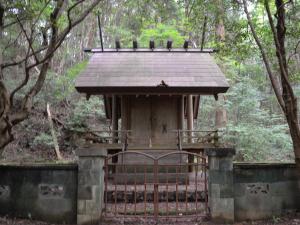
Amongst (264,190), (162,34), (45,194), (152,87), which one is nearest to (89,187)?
(45,194)

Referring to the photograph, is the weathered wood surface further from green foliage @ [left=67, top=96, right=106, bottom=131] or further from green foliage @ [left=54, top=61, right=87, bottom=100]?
green foliage @ [left=67, top=96, right=106, bottom=131]

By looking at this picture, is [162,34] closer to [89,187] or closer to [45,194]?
[89,187]

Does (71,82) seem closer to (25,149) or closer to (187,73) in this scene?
(25,149)

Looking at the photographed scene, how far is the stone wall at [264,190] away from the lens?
25.4ft

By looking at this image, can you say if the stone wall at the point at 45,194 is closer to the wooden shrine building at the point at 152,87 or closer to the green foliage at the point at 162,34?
the wooden shrine building at the point at 152,87

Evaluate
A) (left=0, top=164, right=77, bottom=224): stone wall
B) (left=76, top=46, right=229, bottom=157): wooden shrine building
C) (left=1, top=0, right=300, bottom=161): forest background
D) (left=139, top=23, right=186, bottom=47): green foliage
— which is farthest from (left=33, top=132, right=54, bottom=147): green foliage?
(left=0, top=164, right=77, bottom=224): stone wall

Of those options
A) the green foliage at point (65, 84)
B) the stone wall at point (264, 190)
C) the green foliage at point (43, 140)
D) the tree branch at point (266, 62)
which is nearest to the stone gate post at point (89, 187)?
the stone wall at point (264, 190)

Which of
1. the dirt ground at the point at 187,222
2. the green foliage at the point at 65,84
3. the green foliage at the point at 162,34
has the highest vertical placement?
the green foliage at the point at 162,34

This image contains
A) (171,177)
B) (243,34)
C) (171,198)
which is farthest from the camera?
(171,177)

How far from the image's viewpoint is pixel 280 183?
26.0 ft

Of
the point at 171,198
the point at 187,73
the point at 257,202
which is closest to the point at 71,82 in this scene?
the point at 187,73

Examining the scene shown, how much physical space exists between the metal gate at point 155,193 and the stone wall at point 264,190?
785mm

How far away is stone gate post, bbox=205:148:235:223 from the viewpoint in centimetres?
752

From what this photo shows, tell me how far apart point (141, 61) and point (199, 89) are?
310 cm
